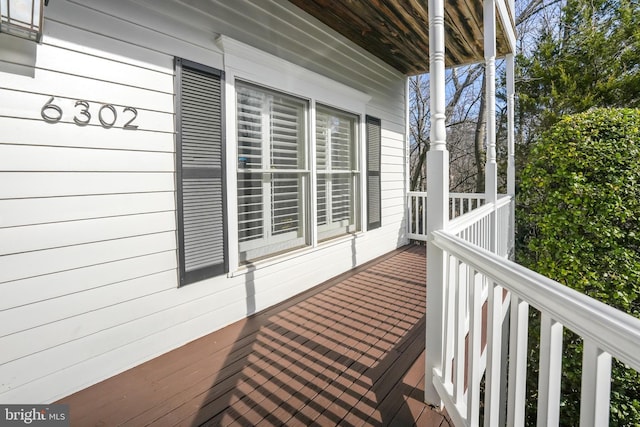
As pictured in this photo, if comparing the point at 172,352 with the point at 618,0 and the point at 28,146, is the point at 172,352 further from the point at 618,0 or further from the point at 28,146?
the point at 618,0

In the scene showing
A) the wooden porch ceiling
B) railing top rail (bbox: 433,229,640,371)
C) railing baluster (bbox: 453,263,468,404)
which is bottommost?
railing baluster (bbox: 453,263,468,404)

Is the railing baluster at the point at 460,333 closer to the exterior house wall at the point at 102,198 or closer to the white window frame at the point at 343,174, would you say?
the exterior house wall at the point at 102,198

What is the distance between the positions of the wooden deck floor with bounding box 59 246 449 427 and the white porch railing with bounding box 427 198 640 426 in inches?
15.2

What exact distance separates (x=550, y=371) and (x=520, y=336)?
7.2 inches

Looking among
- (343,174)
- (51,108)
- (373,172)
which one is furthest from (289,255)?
(51,108)

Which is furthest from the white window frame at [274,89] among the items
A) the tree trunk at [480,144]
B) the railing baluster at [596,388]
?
the tree trunk at [480,144]

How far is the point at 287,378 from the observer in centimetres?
210

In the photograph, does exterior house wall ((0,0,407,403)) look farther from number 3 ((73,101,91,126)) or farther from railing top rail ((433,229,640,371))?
railing top rail ((433,229,640,371))

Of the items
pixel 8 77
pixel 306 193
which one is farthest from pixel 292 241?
pixel 8 77

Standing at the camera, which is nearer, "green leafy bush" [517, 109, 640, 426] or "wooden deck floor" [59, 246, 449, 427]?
"wooden deck floor" [59, 246, 449, 427]

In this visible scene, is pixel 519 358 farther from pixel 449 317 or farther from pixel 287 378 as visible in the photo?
pixel 287 378

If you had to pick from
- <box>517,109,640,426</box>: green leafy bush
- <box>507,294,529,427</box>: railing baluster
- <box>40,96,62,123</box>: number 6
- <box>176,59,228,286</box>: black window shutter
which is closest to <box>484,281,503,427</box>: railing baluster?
<box>507,294,529,427</box>: railing baluster

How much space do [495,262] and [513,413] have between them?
0.50 metres

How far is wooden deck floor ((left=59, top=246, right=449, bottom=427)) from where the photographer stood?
5.85 feet
